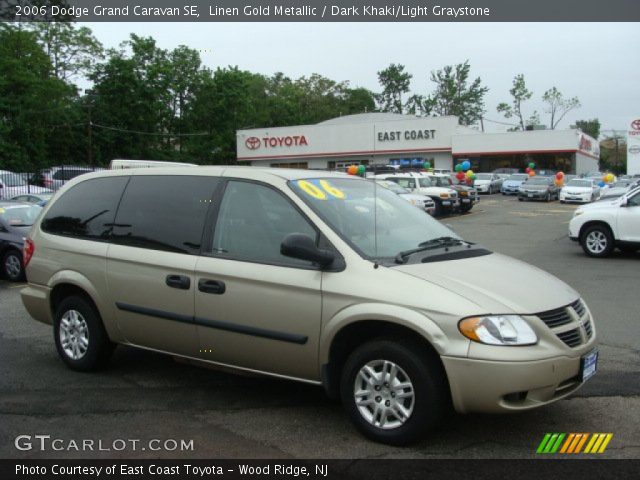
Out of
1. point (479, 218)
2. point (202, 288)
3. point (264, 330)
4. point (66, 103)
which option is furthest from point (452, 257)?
point (66, 103)

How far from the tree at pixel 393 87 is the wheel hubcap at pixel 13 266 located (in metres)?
100

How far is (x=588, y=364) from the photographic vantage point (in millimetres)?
4309

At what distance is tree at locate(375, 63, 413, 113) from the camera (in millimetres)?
108250

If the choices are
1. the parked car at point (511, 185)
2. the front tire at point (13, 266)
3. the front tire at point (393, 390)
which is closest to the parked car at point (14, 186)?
the front tire at point (13, 266)

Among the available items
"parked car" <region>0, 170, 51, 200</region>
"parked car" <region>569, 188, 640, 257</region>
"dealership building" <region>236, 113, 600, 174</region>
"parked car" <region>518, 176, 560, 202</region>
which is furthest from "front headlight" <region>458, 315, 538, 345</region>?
"dealership building" <region>236, 113, 600, 174</region>

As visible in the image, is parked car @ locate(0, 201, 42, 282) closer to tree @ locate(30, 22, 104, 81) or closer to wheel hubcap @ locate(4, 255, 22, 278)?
wheel hubcap @ locate(4, 255, 22, 278)

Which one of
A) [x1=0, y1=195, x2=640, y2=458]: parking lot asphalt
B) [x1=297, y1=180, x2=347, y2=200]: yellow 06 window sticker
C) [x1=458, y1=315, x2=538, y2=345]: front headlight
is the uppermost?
[x1=297, y1=180, x2=347, y2=200]: yellow 06 window sticker

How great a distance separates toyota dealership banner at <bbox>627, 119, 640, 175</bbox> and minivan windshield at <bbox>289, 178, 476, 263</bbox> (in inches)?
1545

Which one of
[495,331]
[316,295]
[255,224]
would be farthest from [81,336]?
[495,331]

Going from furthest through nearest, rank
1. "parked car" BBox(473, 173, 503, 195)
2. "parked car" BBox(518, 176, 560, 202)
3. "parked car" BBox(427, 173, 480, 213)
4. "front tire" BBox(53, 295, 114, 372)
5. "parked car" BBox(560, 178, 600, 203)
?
1. "parked car" BBox(473, 173, 503, 195)
2. "parked car" BBox(518, 176, 560, 202)
3. "parked car" BBox(560, 178, 600, 203)
4. "parked car" BBox(427, 173, 480, 213)
5. "front tire" BBox(53, 295, 114, 372)

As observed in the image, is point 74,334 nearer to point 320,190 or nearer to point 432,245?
point 320,190

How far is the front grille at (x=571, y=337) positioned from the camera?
162 inches

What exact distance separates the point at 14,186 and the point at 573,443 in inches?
1179

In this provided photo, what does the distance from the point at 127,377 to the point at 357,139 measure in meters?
49.0
